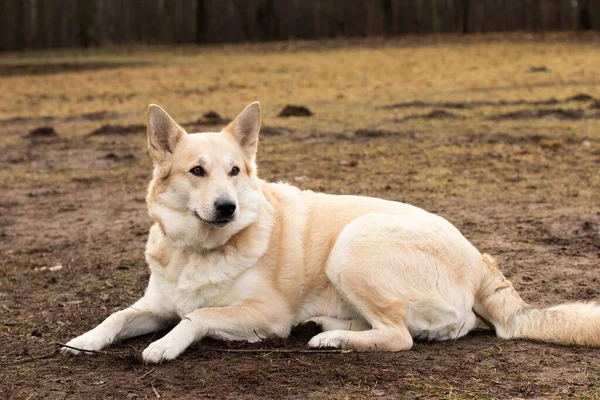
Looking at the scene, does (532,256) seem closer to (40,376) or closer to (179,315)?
(179,315)

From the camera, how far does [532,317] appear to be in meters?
4.48

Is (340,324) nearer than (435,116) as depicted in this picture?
Yes

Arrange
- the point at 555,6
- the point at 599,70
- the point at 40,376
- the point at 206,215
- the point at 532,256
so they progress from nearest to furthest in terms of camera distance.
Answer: the point at 40,376 < the point at 206,215 < the point at 532,256 < the point at 599,70 < the point at 555,6

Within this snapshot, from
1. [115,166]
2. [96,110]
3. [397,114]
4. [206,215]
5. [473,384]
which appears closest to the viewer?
[473,384]

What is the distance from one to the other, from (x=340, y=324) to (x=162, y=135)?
4.95ft

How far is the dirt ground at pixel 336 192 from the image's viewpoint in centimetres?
403

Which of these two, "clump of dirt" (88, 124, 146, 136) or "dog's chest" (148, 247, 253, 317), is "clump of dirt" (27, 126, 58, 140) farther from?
"dog's chest" (148, 247, 253, 317)

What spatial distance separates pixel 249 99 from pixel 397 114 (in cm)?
381

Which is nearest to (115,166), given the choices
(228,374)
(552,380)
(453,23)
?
(228,374)

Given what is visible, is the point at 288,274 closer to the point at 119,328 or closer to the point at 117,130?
the point at 119,328

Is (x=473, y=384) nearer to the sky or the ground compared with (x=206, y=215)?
nearer to the ground

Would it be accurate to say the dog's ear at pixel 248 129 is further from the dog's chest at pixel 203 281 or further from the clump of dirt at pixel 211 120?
the clump of dirt at pixel 211 120

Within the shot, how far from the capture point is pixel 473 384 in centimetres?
392

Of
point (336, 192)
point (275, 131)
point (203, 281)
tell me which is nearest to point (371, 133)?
point (275, 131)
